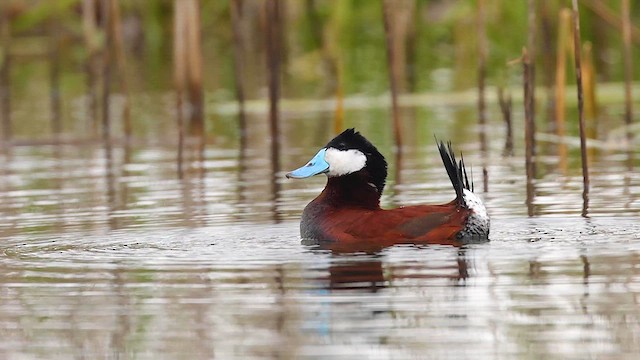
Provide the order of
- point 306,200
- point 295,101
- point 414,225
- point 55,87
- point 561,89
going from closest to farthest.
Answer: point 414,225
point 306,200
point 561,89
point 295,101
point 55,87

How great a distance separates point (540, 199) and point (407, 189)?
1090 mm

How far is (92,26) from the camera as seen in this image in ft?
50.0

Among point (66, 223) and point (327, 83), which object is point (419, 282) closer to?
point (66, 223)

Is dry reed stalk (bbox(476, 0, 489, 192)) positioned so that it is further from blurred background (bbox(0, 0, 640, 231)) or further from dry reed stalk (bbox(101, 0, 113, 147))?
dry reed stalk (bbox(101, 0, 113, 147))

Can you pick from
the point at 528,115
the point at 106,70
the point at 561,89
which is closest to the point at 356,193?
the point at 528,115

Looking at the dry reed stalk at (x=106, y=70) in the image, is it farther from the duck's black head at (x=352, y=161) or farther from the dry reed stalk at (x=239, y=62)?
the duck's black head at (x=352, y=161)

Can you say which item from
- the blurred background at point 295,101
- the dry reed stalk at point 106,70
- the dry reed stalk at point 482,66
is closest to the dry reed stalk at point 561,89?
the blurred background at point 295,101

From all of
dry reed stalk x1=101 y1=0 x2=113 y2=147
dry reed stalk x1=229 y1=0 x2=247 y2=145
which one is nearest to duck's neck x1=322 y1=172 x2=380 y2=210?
dry reed stalk x1=229 y1=0 x2=247 y2=145

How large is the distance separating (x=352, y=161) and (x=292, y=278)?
5.07 feet

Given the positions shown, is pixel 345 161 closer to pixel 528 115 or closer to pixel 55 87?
pixel 528 115

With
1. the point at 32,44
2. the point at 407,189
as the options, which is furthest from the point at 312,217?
the point at 32,44

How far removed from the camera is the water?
207 inches

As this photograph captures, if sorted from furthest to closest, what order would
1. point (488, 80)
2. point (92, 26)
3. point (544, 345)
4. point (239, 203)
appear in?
point (488, 80) < point (92, 26) < point (239, 203) < point (544, 345)

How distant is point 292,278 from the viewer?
655 cm
